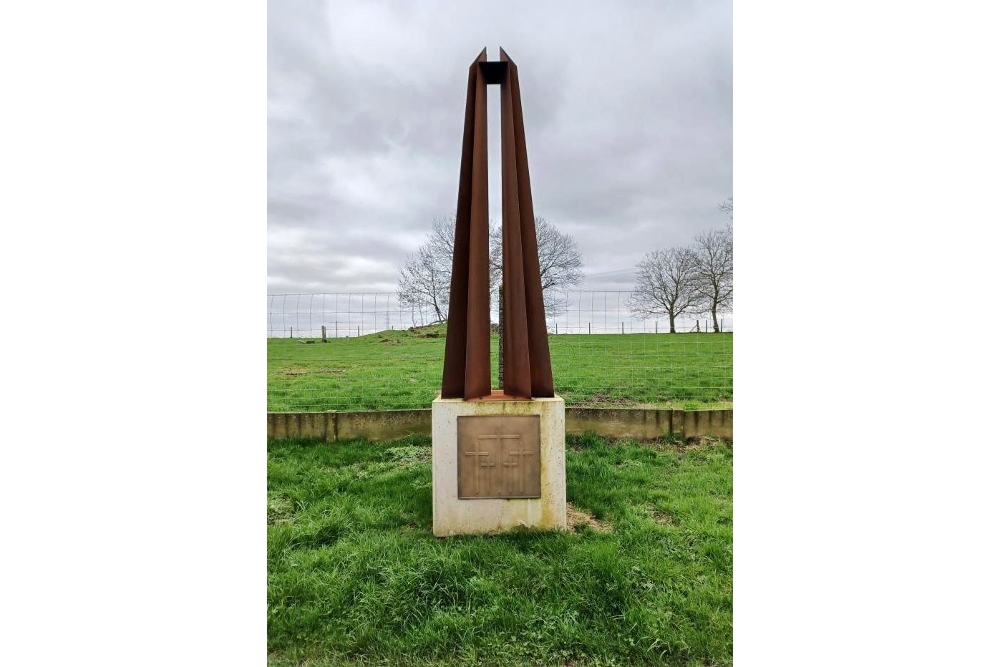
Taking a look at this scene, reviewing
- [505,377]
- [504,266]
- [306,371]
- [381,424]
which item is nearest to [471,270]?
[504,266]

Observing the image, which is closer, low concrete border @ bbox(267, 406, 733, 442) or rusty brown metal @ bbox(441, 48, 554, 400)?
rusty brown metal @ bbox(441, 48, 554, 400)

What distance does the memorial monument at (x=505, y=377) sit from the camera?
346 cm

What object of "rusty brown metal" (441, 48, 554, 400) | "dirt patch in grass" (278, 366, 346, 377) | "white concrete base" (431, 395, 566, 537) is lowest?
"white concrete base" (431, 395, 566, 537)

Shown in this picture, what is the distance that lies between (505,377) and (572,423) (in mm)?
2775

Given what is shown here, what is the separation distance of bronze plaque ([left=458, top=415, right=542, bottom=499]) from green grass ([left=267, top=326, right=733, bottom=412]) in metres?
3.25

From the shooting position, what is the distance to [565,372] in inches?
321

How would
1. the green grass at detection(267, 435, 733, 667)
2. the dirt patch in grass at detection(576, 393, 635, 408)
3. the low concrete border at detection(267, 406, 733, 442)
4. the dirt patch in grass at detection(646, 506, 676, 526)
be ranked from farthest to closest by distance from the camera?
the dirt patch in grass at detection(576, 393, 635, 408)
the low concrete border at detection(267, 406, 733, 442)
the dirt patch in grass at detection(646, 506, 676, 526)
the green grass at detection(267, 435, 733, 667)

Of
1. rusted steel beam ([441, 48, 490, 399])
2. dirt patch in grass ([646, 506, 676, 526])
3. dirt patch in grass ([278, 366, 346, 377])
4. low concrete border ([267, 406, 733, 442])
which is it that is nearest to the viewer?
rusted steel beam ([441, 48, 490, 399])

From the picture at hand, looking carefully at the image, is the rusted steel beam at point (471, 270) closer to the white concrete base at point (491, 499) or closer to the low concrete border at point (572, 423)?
the white concrete base at point (491, 499)

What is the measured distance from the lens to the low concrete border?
231 inches

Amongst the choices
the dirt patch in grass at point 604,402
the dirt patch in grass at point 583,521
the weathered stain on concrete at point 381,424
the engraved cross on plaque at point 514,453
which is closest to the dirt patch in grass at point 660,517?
the dirt patch in grass at point 583,521

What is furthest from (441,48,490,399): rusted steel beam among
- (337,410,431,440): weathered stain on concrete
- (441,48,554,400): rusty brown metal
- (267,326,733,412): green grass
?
(267,326,733,412): green grass

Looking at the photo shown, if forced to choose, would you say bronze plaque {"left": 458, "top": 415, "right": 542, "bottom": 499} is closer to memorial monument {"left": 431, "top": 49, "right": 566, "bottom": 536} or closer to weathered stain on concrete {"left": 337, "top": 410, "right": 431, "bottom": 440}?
memorial monument {"left": 431, "top": 49, "right": 566, "bottom": 536}

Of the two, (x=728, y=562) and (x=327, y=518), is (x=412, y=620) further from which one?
(x=728, y=562)
